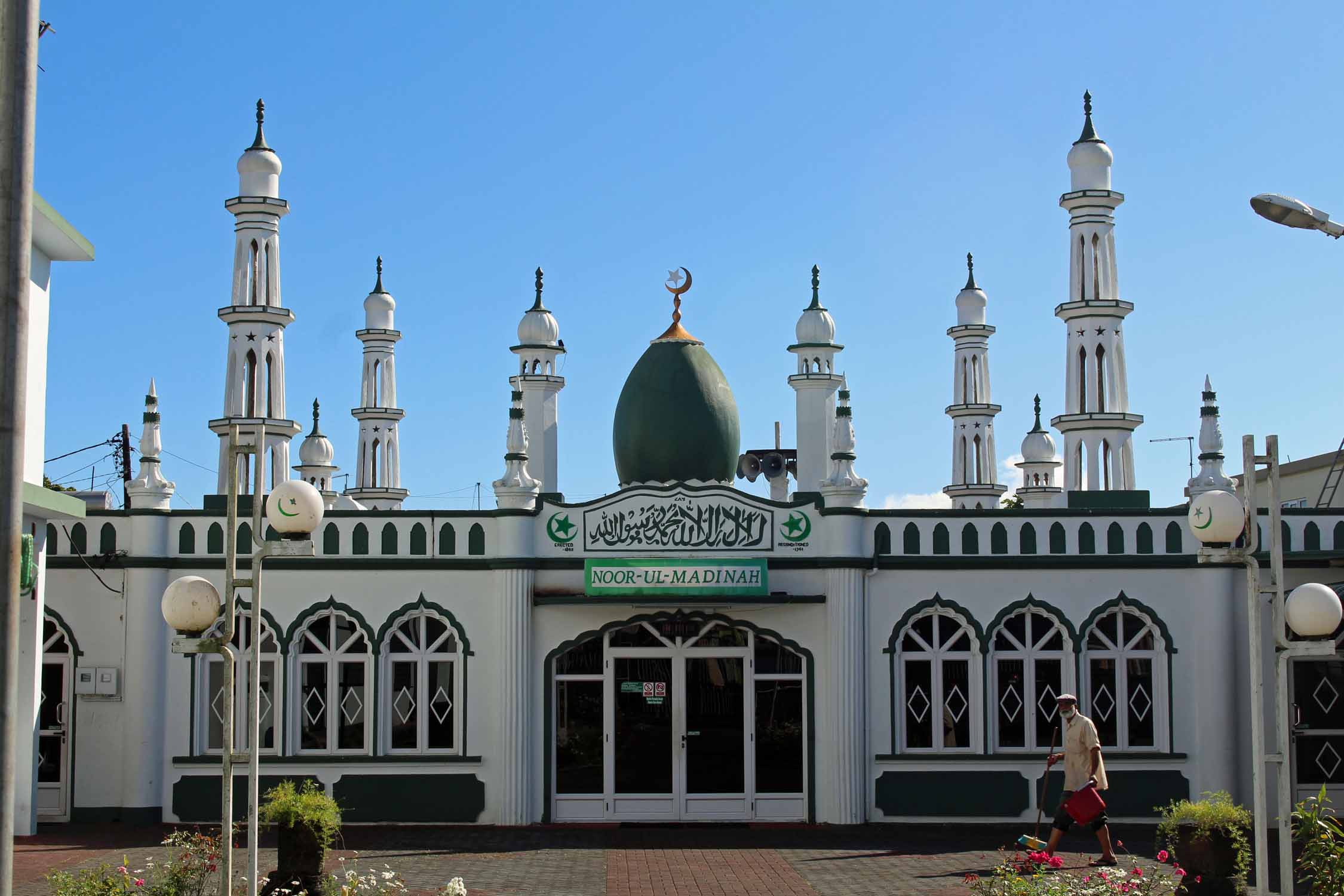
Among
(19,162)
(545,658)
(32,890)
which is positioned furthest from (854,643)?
(19,162)

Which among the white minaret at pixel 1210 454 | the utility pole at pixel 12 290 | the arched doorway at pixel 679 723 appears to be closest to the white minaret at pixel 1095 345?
the white minaret at pixel 1210 454

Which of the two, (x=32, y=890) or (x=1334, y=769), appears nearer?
(x=32, y=890)

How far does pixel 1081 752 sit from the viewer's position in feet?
53.6

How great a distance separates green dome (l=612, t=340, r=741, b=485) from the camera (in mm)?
22156

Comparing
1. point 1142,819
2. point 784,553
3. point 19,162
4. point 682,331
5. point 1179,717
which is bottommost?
point 1142,819

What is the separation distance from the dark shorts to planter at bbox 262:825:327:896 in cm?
774

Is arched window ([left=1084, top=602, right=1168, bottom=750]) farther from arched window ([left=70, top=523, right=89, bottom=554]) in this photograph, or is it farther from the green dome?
→ arched window ([left=70, top=523, right=89, bottom=554])

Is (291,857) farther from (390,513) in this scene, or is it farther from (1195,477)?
(1195,477)

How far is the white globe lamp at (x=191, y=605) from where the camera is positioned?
38.2ft

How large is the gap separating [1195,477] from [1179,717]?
11.7 feet

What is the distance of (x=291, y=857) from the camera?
13.7m

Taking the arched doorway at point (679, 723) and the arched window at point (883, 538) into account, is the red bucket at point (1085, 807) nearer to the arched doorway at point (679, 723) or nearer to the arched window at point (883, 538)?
the arched doorway at point (679, 723)

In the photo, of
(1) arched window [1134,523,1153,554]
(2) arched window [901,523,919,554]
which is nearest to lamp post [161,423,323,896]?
(2) arched window [901,523,919,554]

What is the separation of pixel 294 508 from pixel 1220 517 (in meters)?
7.67
